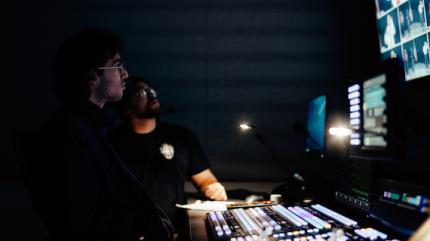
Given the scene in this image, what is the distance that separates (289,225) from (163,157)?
5.54 ft

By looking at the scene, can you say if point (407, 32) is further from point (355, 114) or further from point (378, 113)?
point (378, 113)

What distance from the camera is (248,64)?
2982mm

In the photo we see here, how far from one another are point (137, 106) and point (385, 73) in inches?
78.6

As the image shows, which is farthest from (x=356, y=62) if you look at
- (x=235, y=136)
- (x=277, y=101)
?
(x=235, y=136)

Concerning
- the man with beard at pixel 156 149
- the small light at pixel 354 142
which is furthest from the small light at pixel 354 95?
the man with beard at pixel 156 149

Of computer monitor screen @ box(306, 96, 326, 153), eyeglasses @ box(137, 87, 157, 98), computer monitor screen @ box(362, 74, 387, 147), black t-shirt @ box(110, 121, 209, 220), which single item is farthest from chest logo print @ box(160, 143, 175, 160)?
computer monitor screen @ box(362, 74, 387, 147)

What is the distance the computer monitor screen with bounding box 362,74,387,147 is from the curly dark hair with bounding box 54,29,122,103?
1.07 meters

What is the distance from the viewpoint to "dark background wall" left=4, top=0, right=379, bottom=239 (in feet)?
9.71

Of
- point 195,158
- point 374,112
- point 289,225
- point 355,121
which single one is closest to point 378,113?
point 374,112

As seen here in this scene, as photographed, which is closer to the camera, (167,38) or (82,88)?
(82,88)

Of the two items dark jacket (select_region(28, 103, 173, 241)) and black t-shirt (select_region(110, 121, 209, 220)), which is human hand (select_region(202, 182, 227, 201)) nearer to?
A: black t-shirt (select_region(110, 121, 209, 220))

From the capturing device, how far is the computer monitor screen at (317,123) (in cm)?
211

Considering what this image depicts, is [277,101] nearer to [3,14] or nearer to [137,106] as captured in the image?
[137,106]

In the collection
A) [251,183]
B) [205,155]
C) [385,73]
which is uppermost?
[385,73]
